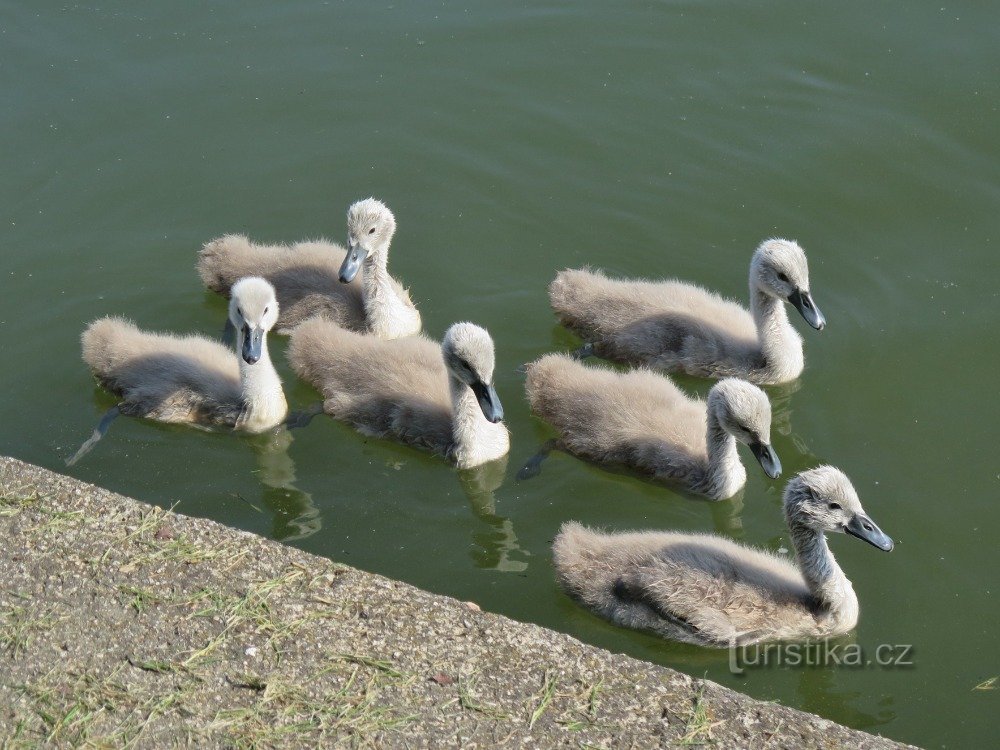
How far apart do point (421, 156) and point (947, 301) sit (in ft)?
13.1

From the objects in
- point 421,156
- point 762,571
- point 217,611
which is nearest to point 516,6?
point 421,156

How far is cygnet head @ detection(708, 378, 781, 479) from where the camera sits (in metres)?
7.04

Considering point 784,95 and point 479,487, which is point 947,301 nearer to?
point 784,95

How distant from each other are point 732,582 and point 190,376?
11.5 feet

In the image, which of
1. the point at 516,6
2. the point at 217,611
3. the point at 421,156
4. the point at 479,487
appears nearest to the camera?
the point at 217,611

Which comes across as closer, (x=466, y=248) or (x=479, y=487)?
(x=479, y=487)

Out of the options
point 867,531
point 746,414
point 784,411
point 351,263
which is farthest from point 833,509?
point 351,263

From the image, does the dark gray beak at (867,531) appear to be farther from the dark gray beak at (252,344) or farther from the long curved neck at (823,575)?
the dark gray beak at (252,344)

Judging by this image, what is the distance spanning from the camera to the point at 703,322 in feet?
27.2

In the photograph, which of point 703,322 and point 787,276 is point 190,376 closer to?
point 703,322

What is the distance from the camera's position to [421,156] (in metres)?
10.3

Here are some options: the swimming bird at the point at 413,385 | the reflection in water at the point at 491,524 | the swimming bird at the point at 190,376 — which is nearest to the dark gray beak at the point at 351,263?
the swimming bird at the point at 413,385

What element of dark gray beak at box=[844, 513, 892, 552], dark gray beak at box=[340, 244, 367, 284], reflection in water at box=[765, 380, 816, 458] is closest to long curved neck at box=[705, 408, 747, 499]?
reflection in water at box=[765, 380, 816, 458]

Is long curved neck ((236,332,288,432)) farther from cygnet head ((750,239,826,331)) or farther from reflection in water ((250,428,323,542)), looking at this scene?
cygnet head ((750,239,826,331))
